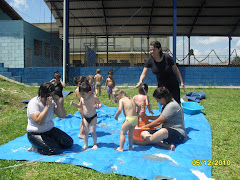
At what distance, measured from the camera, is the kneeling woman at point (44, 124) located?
3656 mm

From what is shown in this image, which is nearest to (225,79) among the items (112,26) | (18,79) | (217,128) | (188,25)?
(188,25)

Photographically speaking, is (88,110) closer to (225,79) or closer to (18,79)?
(18,79)

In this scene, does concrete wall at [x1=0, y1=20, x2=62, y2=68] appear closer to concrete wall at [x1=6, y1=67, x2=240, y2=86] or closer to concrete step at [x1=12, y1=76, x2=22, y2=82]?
concrete step at [x1=12, y1=76, x2=22, y2=82]

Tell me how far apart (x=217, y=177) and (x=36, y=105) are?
2861mm

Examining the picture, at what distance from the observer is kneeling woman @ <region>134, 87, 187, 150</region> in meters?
4.14

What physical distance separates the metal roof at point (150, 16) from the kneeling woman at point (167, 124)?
13863mm

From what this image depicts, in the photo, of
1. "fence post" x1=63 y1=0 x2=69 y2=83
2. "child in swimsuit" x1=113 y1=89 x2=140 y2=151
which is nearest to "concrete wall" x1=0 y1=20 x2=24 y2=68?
"fence post" x1=63 y1=0 x2=69 y2=83

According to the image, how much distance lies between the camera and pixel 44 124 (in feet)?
12.8

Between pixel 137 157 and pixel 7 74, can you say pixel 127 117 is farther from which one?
pixel 7 74

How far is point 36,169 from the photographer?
10.7 feet

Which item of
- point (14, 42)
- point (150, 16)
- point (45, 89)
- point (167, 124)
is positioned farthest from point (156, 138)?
point (150, 16)

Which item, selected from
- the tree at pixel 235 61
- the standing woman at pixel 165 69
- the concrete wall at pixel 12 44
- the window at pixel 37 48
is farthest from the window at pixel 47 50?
the standing woman at pixel 165 69

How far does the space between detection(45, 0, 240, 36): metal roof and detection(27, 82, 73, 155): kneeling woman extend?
14.3 m

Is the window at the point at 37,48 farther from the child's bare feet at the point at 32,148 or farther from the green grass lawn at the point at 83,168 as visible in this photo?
the child's bare feet at the point at 32,148
